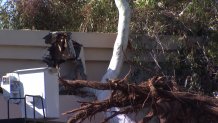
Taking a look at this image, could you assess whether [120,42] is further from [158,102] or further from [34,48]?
[158,102]

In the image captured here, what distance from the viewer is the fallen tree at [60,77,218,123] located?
4.01 meters

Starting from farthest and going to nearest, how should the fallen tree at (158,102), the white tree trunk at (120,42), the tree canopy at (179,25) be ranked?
1. the tree canopy at (179,25)
2. the white tree trunk at (120,42)
3. the fallen tree at (158,102)

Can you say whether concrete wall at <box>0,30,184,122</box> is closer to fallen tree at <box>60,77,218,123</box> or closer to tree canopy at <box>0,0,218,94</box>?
tree canopy at <box>0,0,218,94</box>

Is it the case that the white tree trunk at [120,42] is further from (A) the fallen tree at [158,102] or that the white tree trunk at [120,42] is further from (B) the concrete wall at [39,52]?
(A) the fallen tree at [158,102]

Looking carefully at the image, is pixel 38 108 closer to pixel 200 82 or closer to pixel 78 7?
pixel 200 82

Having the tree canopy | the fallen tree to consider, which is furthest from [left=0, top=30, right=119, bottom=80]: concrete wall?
the fallen tree

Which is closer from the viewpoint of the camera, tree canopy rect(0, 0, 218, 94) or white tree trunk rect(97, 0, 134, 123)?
white tree trunk rect(97, 0, 134, 123)

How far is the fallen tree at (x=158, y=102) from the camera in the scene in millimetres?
4012

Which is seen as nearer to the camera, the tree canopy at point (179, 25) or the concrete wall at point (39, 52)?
the concrete wall at point (39, 52)

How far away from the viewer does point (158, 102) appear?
4.04 meters

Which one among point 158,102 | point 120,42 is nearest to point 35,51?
point 120,42

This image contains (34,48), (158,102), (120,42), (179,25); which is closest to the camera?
(158,102)

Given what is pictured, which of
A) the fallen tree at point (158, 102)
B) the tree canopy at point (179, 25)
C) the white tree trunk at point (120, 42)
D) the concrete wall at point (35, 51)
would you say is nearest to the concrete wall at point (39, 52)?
the concrete wall at point (35, 51)

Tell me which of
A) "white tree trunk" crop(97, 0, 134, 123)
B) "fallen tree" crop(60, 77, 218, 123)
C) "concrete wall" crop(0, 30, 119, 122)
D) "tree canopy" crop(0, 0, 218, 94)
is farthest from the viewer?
"tree canopy" crop(0, 0, 218, 94)
